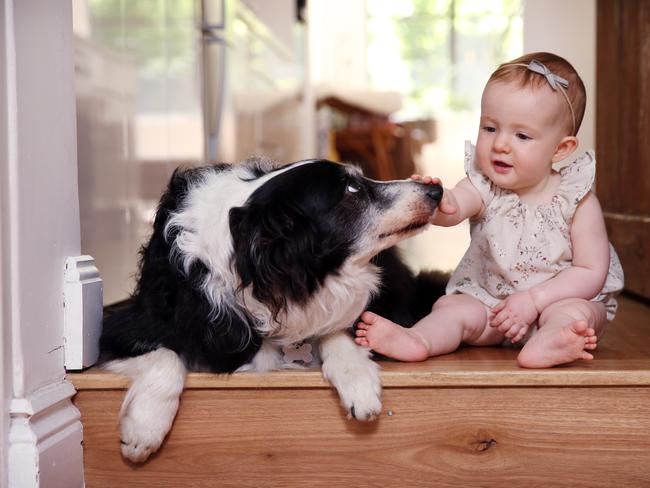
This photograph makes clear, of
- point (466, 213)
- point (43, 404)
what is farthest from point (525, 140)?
point (43, 404)

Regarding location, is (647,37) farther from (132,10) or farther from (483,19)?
(483,19)

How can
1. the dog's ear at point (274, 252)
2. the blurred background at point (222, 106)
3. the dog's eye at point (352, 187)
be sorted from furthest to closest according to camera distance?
the blurred background at point (222, 106) → the dog's eye at point (352, 187) → the dog's ear at point (274, 252)

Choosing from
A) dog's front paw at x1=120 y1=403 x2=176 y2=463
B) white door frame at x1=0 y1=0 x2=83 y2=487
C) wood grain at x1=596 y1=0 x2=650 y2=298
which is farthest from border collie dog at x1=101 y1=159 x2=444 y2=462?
wood grain at x1=596 y1=0 x2=650 y2=298

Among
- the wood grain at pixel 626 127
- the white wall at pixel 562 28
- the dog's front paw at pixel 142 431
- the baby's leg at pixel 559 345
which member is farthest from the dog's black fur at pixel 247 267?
the wood grain at pixel 626 127

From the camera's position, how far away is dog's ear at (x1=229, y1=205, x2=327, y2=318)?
1269 millimetres

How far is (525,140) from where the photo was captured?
154cm

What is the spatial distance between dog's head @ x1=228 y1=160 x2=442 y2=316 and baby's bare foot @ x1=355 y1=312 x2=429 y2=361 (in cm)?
13

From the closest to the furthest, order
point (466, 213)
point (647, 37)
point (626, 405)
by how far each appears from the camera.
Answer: point (626, 405) < point (466, 213) < point (647, 37)

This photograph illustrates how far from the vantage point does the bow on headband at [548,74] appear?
58.7 inches

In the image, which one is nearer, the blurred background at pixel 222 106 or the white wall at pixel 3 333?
the white wall at pixel 3 333

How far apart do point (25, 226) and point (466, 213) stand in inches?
35.5

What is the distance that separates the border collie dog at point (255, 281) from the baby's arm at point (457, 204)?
9 cm

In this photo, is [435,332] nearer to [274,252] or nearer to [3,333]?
[274,252]

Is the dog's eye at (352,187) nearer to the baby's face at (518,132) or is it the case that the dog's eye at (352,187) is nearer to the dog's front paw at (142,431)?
the baby's face at (518,132)
